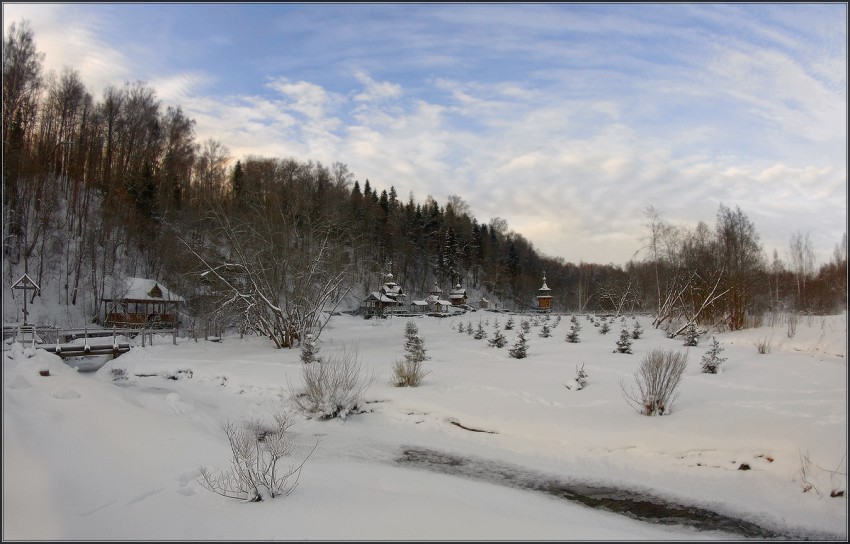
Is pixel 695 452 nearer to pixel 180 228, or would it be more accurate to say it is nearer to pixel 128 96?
pixel 180 228

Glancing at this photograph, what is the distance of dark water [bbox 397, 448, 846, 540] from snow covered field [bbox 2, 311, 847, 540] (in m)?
0.08

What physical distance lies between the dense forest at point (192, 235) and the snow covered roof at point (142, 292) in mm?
1313

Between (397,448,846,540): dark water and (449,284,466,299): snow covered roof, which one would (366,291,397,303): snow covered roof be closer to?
(449,284,466,299): snow covered roof

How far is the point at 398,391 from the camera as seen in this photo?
12836mm

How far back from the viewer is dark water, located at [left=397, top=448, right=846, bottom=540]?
20.4 feet

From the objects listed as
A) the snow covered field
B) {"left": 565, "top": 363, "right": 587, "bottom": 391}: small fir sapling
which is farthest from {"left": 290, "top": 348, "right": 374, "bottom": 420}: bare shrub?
{"left": 565, "top": 363, "right": 587, "bottom": 391}: small fir sapling

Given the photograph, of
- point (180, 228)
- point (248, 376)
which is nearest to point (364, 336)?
point (248, 376)

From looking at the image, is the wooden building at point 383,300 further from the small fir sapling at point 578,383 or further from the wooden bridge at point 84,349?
the small fir sapling at point 578,383

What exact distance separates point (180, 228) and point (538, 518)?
40093mm

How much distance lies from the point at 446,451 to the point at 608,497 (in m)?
3.26

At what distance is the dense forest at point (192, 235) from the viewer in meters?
22.5

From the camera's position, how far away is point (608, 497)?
24.0 feet


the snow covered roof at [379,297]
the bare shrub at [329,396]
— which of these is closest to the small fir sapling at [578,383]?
the bare shrub at [329,396]

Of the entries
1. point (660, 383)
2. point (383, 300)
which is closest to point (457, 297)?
point (383, 300)
